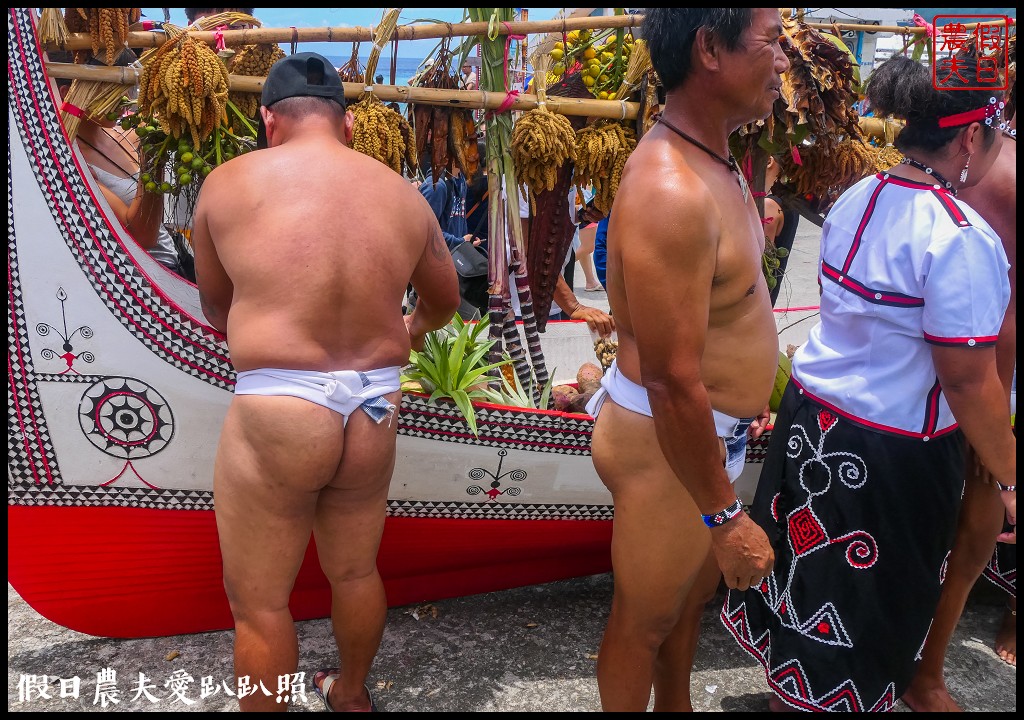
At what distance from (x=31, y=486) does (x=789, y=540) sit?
234cm

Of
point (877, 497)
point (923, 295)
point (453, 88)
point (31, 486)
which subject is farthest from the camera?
point (453, 88)

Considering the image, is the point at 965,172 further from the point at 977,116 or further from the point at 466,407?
the point at 466,407

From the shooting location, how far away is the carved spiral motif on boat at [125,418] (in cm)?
255

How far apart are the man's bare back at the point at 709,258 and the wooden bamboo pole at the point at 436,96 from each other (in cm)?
121

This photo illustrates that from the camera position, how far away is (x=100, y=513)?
2.67 m

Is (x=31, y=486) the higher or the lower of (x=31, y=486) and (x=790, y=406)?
the lower

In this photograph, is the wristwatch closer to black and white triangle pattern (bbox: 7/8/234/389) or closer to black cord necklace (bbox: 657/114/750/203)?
black cord necklace (bbox: 657/114/750/203)

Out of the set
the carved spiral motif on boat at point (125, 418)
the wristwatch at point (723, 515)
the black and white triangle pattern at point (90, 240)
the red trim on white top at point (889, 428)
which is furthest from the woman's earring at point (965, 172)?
the carved spiral motif on boat at point (125, 418)

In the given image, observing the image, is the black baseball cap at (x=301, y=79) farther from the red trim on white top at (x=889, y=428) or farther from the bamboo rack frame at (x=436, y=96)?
the red trim on white top at (x=889, y=428)

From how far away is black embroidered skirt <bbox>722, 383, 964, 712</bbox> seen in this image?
2225mm

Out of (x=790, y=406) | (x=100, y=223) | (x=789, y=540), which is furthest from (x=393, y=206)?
(x=789, y=540)

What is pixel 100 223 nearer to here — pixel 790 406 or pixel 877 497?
pixel 790 406

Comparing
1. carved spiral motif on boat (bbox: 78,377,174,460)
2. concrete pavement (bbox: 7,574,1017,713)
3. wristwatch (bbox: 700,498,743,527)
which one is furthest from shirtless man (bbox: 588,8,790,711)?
carved spiral motif on boat (bbox: 78,377,174,460)

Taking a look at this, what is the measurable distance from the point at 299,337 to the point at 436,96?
1.19m
